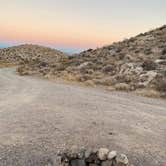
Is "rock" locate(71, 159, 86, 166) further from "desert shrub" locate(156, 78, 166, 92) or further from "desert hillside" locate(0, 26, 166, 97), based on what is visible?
"desert shrub" locate(156, 78, 166, 92)

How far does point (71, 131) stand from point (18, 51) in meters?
116

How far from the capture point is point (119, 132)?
10367 millimetres

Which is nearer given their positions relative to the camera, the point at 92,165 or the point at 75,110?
the point at 92,165

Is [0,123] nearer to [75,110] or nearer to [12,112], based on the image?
[12,112]

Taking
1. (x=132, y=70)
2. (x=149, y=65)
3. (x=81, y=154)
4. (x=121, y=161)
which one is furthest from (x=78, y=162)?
(x=132, y=70)

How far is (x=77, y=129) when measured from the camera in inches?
415

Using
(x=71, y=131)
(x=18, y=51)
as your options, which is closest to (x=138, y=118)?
(x=71, y=131)

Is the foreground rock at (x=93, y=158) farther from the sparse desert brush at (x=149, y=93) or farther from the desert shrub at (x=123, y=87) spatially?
the desert shrub at (x=123, y=87)

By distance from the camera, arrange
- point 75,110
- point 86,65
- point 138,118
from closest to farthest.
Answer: point 138,118 → point 75,110 → point 86,65

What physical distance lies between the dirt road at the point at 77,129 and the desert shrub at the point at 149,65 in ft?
40.4

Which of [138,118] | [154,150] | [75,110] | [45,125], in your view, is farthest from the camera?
[75,110]

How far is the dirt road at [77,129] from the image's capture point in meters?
8.43

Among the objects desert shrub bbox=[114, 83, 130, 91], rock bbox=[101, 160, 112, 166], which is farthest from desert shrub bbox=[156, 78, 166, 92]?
rock bbox=[101, 160, 112, 166]

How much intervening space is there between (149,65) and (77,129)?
1886 cm
